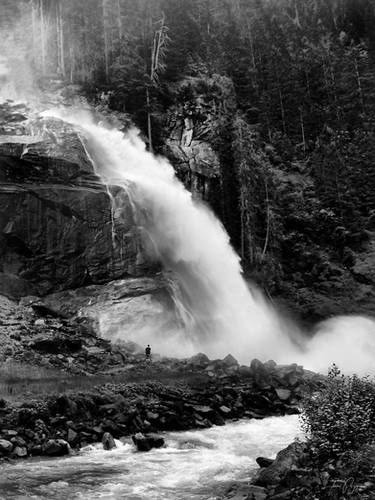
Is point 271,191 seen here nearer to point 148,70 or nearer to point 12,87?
point 148,70

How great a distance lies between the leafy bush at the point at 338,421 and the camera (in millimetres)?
8594

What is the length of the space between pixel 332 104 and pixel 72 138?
115ft

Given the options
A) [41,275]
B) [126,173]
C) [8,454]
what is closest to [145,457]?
[8,454]

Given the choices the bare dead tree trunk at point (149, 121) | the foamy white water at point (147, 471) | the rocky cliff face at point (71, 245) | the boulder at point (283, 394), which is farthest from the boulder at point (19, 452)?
the bare dead tree trunk at point (149, 121)

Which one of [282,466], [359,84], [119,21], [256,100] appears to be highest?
[119,21]

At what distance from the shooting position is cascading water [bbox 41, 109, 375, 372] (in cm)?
3191

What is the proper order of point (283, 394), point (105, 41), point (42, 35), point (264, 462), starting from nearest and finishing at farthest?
point (264, 462) → point (283, 394) → point (105, 41) → point (42, 35)

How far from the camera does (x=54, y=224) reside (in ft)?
100

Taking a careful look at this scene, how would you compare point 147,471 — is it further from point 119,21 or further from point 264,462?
point 119,21

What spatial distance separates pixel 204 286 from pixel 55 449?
22.1 meters

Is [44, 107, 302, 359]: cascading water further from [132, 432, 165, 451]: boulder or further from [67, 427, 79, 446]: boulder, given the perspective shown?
[67, 427, 79, 446]: boulder

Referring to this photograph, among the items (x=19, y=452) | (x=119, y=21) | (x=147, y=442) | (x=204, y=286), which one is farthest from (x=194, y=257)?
(x=119, y=21)

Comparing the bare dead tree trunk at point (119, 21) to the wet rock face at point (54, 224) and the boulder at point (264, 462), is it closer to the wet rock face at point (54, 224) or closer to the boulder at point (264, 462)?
the wet rock face at point (54, 224)

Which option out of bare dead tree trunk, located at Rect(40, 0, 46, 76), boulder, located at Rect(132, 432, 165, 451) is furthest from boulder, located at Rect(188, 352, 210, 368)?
bare dead tree trunk, located at Rect(40, 0, 46, 76)
